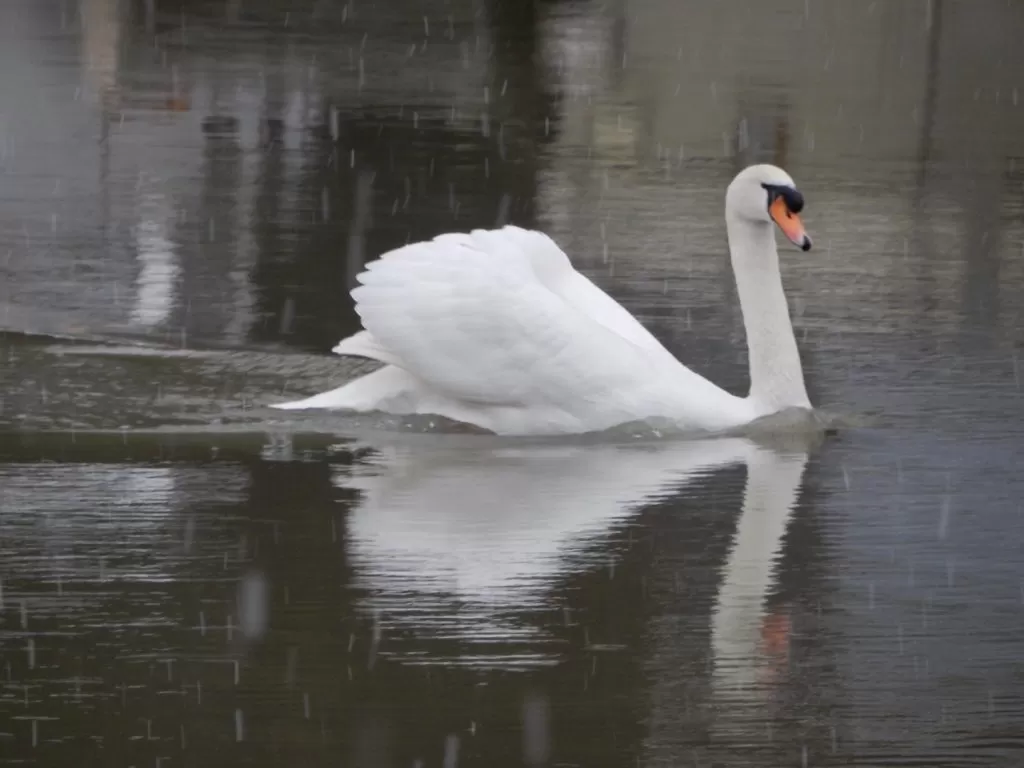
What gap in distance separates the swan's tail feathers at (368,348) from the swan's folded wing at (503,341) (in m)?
0.07

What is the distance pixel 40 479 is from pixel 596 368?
2.02 m

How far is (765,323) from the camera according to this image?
8.62 meters

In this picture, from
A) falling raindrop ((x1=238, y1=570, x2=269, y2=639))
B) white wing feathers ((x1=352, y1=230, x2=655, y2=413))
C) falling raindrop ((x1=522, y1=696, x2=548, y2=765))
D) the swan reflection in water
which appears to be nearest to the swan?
white wing feathers ((x1=352, y1=230, x2=655, y2=413))

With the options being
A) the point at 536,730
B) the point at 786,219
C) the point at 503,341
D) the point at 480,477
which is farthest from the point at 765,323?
the point at 536,730

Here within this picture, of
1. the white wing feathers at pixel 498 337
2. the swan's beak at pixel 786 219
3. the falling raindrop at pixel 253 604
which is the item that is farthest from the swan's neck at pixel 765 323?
the falling raindrop at pixel 253 604

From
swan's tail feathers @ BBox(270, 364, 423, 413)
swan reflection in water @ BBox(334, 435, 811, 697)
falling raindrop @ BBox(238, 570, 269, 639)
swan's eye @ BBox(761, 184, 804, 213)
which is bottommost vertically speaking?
falling raindrop @ BBox(238, 570, 269, 639)

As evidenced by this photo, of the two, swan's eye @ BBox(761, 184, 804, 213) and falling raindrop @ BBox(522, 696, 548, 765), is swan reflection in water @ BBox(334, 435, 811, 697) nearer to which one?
falling raindrop @ BBox(522, 696, 548, 765)

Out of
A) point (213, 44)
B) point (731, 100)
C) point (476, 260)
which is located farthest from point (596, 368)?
point (213, 44)

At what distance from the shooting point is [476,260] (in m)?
8.39

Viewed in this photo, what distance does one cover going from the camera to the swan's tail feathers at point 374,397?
8562 millimetres

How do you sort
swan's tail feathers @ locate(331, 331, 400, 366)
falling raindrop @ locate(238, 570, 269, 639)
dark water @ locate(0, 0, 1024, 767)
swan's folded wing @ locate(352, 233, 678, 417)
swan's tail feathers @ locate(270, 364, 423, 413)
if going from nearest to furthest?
dark water @ locate(0, 0, 1024, 767), falling raindrop @ locate(238, 570, 269, 639), swan's folded wing @ locate(352, 233, 678, 417), swan's tail feathers @ locate(331, 331, 400, 366), swan's tail feathers @ locate(270, 364, 423, 413)

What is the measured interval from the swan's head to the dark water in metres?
0.84

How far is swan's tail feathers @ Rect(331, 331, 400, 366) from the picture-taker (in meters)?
8.46

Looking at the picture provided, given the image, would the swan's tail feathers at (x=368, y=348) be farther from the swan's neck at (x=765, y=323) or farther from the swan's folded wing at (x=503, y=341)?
the swan's neck at (x=765, y=323)
